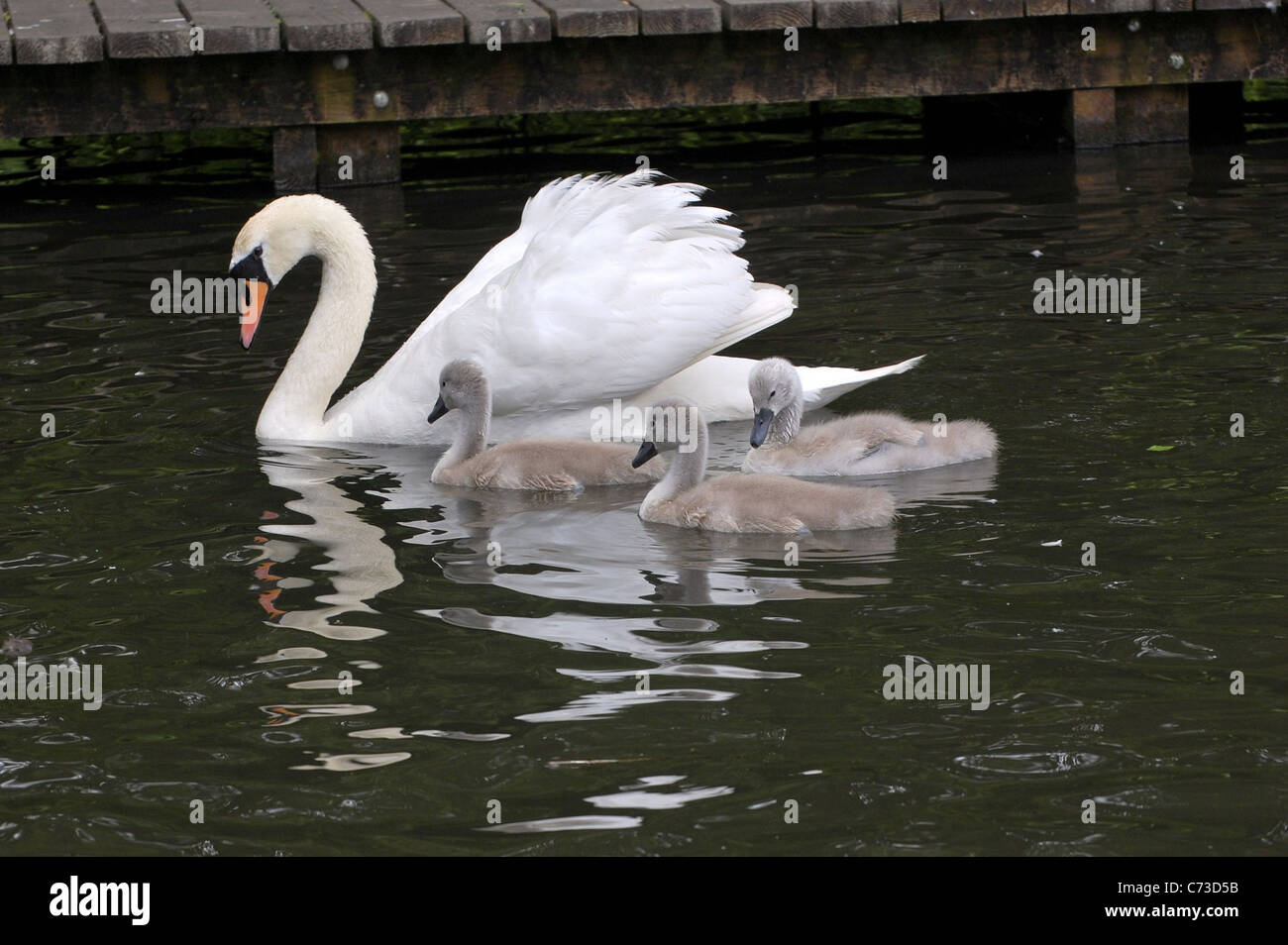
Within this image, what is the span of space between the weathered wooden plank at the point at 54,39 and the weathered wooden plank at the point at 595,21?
8.30ft

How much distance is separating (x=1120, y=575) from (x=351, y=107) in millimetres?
6881

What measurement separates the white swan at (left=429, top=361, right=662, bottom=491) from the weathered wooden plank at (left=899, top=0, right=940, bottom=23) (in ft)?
16.8

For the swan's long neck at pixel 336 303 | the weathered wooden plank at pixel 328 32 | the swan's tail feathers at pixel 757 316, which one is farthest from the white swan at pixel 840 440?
the weathered wooden plank at pixel 328 32

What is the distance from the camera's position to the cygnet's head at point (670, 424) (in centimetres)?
623

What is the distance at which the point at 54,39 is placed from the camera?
33.8ft

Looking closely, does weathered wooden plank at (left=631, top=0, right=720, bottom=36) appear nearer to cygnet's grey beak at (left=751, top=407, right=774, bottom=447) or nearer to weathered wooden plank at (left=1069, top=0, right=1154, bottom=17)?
weathered wooden plank at (left=1069, top=0, right=1154, bottom=17)

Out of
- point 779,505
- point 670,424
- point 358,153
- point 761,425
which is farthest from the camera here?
point 358,153

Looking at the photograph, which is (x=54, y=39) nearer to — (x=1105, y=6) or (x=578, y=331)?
(x=578, y=331)

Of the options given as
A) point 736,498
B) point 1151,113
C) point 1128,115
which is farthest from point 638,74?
point 736,498

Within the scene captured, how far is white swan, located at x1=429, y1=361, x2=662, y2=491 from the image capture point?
659 cm

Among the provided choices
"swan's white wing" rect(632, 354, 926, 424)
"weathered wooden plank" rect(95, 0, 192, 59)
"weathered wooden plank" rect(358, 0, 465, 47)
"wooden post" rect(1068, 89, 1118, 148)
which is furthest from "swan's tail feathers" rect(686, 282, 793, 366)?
"wooden post" rect(1068, 89, 1118, 148)

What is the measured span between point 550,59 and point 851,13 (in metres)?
1.76

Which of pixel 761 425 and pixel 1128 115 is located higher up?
pixel 1128 115
